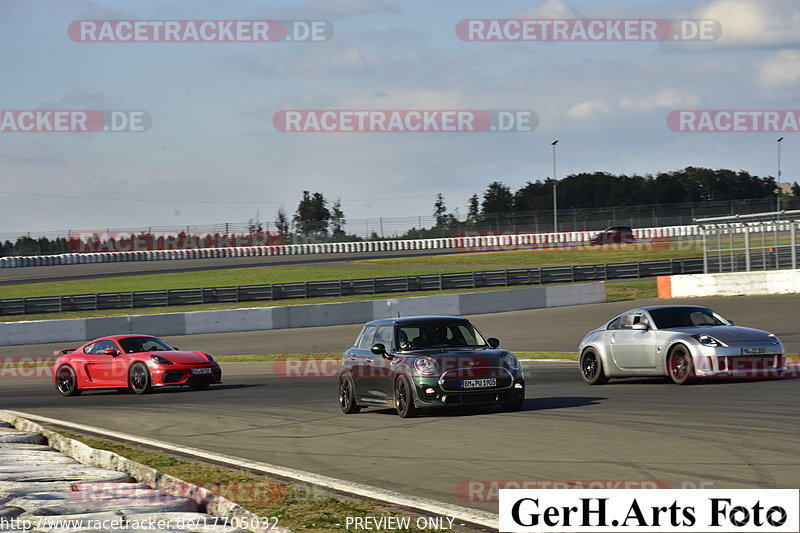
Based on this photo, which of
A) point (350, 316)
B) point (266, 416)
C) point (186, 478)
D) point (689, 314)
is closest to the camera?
point (186, 478)

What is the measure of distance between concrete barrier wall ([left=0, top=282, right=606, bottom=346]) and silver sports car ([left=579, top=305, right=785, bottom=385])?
59.2ft

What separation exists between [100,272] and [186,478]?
5644 cm

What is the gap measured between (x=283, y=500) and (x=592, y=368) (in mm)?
10347

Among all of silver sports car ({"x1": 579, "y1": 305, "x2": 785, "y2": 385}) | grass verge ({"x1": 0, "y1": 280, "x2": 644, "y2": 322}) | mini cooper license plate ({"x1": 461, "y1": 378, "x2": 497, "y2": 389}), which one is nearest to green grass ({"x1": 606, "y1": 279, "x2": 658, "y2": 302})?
grass verge ({"x1": 0, "y1": 280, "x2": 644, "y2": 322})

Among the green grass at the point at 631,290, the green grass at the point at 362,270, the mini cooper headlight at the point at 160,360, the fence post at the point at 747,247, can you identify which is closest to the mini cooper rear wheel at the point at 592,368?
the mini cooper headlight at the point at 160,360

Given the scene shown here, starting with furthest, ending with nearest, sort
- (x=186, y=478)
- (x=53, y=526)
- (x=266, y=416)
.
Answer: (x=266, y=416)
(x=186, y=478)
(x=53, y=526)

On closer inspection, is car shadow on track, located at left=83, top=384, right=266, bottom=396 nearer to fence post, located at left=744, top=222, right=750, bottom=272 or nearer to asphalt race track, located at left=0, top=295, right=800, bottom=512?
asphalt race track, located at left=0, top=295, right=800, bottom=512

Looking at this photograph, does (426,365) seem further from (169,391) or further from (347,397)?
(169,391)

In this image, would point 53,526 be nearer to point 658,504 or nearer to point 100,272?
point 658,504

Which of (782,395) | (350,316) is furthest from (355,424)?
(350,316)

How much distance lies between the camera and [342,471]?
9.47 metres

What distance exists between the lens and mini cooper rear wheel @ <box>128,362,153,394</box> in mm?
19984

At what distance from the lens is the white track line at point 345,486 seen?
6.90 metres

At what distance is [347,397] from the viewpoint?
48.0ft
